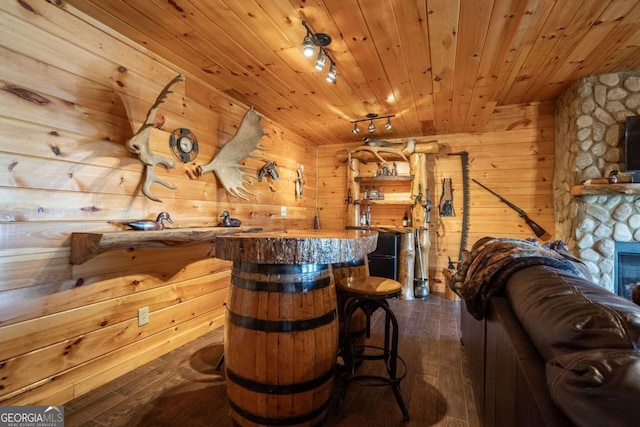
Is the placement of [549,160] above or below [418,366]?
above

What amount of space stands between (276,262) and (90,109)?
1.50 meters

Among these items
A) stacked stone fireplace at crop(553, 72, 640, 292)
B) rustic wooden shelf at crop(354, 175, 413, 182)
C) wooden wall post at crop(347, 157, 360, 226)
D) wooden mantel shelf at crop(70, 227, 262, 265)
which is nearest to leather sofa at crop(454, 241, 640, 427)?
wooden mantel shelf at crop(70, 227, 262, 265)

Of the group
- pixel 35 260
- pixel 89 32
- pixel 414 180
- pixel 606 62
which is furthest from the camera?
pixel 414 180

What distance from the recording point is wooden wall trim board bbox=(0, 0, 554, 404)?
145 centimetres

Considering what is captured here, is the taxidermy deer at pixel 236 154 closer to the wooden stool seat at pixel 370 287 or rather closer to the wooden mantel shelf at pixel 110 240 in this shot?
the wooden mantel shelf at pixel 110 240

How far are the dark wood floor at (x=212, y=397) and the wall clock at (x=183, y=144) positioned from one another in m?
1.46

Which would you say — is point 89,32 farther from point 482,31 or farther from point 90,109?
point 482,31

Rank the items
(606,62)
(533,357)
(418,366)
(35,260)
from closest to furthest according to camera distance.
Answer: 1. (533,357)
2. (35,260)
3. (418,366)
4. (606,62)

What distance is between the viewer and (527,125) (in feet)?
11.8

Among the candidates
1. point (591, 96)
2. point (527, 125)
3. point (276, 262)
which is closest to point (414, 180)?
point (527, 125)

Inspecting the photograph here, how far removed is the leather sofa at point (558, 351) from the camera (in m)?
0.51

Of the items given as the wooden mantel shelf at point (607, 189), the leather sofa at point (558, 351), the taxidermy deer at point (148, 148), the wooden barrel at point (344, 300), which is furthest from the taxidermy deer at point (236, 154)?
the wooden mantel shelf at point (607, 189)

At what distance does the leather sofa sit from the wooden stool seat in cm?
53

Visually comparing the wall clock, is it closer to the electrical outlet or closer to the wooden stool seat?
the electrical outlet
